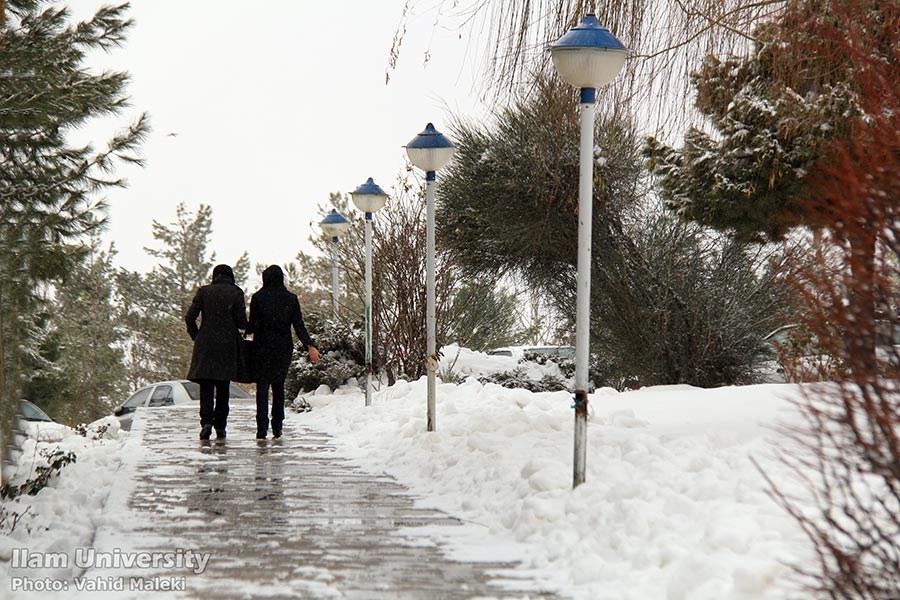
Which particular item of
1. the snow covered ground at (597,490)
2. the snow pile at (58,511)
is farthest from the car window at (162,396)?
the snow pile at (58,511)

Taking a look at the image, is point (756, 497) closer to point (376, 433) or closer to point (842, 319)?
point (842, 319)

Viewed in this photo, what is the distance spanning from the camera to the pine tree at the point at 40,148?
295 inches

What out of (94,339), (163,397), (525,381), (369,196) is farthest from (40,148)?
(94,339)

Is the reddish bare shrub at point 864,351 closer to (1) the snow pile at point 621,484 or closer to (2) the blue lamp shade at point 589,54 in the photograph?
(1) the snow pile at point 621,484

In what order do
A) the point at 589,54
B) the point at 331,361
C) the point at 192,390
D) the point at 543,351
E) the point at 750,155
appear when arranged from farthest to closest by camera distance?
the point at 192,390 < the point at 543,351 < the point at 331,361 < the point at 750,155 < the point at 589,54

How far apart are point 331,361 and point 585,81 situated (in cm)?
1106

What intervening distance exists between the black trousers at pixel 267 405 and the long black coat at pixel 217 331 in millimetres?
511

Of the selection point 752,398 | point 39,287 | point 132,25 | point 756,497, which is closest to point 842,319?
point 756,497

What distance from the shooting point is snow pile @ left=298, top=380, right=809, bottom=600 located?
193 inches

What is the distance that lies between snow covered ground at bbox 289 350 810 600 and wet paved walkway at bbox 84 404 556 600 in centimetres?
34

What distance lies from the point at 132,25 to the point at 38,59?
5.75m

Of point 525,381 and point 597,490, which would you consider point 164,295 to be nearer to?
point 525,381

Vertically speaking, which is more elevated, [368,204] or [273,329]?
[368,204]

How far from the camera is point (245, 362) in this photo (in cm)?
1139
